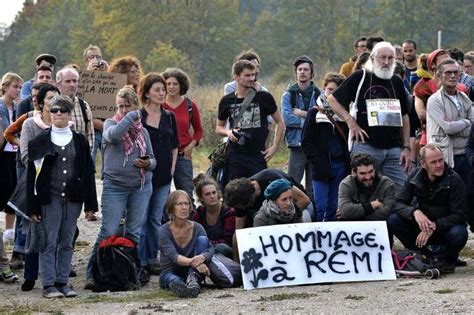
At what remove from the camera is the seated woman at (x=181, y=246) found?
35.8 ft

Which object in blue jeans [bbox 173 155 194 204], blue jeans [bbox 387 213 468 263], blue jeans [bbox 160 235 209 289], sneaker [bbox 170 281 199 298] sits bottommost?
sneaker [bbox 170 281 199 298]

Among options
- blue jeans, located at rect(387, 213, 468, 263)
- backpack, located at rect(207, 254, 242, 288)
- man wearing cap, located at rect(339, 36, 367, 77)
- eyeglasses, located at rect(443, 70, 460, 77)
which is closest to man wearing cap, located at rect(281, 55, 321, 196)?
man wearing cap, located at rect(339, 36, 367, 77)

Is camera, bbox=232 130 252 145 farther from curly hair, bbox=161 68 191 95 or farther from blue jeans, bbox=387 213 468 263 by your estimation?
blue jeans, bbox=387 213 468 263

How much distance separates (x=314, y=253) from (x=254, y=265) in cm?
59

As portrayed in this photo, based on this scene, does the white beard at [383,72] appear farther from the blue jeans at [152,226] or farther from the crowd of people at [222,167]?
the blue jeans at [152,226]

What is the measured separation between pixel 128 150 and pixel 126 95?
1.72 ft

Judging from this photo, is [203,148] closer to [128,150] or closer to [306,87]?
[306,87]

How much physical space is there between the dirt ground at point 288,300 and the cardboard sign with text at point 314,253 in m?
0.15

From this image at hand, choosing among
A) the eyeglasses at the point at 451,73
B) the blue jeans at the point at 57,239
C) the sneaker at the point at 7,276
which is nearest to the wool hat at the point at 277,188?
the blue jeans at the point at 57,239

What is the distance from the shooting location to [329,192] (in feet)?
41.7

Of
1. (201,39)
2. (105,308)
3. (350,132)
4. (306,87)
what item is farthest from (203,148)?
(201,39)

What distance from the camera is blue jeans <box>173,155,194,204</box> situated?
12.8 meters

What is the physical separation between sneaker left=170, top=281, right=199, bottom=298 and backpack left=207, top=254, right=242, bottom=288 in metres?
0.43

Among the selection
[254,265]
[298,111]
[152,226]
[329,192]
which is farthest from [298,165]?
[254,265]
